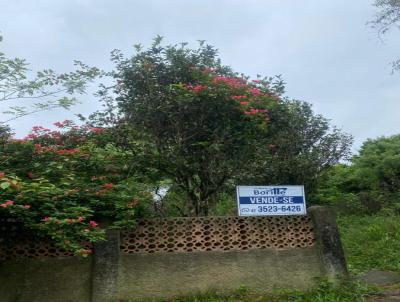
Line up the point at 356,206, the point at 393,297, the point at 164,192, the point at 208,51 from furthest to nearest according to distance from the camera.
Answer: the point at 356,206, the point at 164,192, the point at 208,51, the point at 393,297

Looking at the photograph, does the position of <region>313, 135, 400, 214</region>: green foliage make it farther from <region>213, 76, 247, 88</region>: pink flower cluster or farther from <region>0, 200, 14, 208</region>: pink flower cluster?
<region>0, 200, 14, 208</region>: pink flower cluster

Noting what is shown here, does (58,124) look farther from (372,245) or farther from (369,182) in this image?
(369,182)

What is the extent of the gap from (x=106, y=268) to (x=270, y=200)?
93.0 inches

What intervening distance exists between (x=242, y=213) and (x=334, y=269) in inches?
56.5

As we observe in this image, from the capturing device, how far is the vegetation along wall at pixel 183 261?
5410 mm

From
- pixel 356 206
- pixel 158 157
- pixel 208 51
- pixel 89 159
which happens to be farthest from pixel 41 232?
pixel 356 206

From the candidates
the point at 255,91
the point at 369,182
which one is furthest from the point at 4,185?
the point at 369,182

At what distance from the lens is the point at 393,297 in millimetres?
5715

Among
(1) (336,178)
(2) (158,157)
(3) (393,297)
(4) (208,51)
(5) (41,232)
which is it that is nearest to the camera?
(5) (41,232)

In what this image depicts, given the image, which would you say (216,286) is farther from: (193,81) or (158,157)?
(193,81)

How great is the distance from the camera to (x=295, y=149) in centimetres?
950

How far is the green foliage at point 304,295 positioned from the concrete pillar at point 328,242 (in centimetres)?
20

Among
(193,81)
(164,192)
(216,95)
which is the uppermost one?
(193,81)

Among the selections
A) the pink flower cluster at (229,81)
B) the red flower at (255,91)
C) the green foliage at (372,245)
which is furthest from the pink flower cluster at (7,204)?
the green foliage at (372,245)
